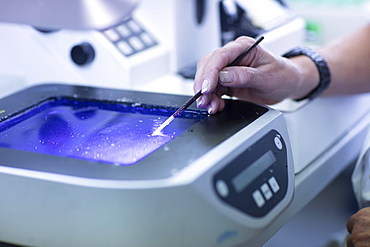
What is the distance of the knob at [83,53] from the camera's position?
3.47ft

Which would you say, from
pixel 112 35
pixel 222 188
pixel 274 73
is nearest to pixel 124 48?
pixel 112 35

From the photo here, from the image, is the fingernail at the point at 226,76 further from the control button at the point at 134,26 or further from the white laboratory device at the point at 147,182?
the control button at the point at 134,26

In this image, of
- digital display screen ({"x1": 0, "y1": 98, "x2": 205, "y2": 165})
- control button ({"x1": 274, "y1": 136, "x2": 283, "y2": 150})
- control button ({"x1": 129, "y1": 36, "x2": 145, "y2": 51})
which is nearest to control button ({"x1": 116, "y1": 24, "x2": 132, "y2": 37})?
control button ({"x1": 129, "y1": 36, "x2": 145, "y2": 51})

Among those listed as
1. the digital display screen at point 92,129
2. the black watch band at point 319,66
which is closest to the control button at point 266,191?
the digital display screen at point 92,129

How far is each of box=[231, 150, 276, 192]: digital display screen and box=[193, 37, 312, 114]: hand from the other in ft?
0.42

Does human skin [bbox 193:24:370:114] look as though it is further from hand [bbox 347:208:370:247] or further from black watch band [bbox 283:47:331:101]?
hand [bbox 347:208:370:247]

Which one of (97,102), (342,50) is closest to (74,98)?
(97,102)

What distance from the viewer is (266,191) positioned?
0.65 m

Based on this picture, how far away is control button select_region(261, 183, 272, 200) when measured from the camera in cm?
65

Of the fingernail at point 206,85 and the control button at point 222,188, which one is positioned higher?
the fingernail at point 206,85

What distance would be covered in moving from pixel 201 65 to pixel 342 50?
410 millimetres

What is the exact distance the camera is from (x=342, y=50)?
3.62 feet

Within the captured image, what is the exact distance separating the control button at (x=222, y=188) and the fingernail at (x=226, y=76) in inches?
9.0

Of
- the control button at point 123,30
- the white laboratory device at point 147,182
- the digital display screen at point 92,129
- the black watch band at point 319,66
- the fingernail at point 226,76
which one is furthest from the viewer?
the control button at point 123,30
